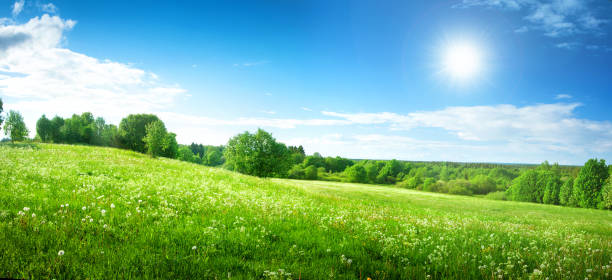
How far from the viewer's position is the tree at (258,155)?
52719mm

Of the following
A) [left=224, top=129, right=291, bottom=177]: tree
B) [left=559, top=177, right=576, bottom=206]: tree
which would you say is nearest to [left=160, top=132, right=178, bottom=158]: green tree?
[left=224, top=129, right=291, bottom=177]: tree

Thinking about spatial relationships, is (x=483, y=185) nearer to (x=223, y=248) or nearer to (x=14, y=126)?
(x=223, y=248)

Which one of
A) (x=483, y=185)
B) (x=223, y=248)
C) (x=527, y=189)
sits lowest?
(x=483, y=185)

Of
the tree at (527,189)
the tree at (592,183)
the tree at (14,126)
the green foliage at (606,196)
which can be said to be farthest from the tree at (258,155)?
the tree at (527,189)

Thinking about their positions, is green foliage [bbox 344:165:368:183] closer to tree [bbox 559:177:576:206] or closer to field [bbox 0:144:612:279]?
tree [bbox 559:177:576:206]

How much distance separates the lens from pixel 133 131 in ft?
231

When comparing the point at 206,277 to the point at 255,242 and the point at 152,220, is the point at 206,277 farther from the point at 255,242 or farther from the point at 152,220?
the point at 152,220

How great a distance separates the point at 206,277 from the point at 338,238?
11.5 ft

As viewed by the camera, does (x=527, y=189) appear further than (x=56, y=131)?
No

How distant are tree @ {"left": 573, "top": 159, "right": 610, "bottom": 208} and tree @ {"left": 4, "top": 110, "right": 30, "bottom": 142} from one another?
421 feet

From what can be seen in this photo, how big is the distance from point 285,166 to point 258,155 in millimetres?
6286

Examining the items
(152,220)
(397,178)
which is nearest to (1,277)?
(152,220)

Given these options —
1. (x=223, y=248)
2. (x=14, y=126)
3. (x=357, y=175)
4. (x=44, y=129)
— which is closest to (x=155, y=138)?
(x=14, y=126)

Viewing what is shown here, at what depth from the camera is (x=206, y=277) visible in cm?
381
